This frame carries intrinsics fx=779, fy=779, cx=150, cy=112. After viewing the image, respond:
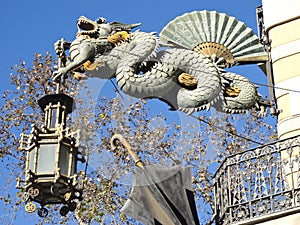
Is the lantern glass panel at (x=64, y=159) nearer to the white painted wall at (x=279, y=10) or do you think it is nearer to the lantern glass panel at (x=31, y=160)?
the lantern glass panel at (x=31, y=160)

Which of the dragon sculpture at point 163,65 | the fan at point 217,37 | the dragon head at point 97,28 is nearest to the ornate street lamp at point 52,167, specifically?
the dragon sculpture at point 163,65

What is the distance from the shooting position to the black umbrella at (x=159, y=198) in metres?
8.54

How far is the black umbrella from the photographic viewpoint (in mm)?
8539

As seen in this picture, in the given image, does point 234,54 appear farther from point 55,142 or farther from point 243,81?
point 55,142

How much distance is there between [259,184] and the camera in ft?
28.0

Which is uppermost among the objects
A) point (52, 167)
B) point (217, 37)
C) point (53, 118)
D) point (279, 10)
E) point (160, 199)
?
point (279, 10)

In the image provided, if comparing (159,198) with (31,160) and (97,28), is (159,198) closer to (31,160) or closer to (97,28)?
(31,160)

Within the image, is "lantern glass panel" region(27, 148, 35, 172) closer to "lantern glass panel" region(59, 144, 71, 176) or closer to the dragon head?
"lantern glass panel" region(59, 144, 71, 176)

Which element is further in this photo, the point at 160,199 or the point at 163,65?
the point at 163,65

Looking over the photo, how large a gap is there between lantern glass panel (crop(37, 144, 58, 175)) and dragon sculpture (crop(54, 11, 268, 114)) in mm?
1803

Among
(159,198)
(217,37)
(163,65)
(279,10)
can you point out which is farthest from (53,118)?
(279,10)

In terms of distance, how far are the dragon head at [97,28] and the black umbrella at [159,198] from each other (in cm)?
186

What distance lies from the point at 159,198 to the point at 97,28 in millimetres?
2688

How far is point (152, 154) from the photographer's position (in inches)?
545
